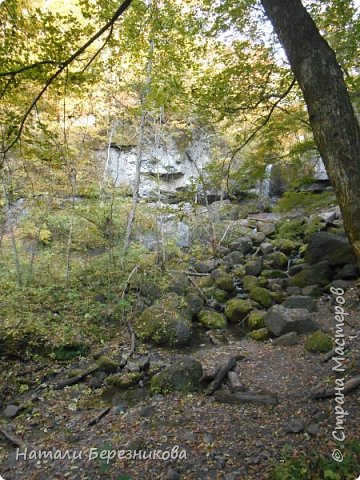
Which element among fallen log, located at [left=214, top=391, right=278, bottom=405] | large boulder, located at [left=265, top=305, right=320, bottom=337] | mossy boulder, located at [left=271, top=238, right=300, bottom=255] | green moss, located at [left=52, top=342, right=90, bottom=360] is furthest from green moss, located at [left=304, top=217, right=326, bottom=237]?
green moss, located at [left=52, top=342, right=90, bottom=360]

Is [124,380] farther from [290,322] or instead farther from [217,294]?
[217,294]

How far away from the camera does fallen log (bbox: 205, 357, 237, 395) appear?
459 centimetres

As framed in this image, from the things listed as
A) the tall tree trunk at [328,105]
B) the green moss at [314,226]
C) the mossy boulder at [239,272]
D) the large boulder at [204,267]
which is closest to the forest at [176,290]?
the tall tree trunk at [328,105]

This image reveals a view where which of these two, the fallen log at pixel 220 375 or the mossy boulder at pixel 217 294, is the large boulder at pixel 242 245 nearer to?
the mossy boulder at pixel 217 294

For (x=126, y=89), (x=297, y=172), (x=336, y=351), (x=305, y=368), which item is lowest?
(x=305, y=368)

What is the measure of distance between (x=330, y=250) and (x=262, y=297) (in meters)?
2.64

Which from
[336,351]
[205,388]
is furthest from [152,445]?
[336,351]

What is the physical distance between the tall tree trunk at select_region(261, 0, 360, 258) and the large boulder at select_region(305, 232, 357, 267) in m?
7.22

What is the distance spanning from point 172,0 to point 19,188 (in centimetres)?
665

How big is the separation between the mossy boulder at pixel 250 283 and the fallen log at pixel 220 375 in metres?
4.16

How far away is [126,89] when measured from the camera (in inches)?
393

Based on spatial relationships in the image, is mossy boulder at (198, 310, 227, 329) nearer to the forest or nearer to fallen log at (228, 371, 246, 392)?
the forest

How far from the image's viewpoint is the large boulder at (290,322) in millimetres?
6430

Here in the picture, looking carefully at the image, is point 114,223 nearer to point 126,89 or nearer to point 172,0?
point 126,89
